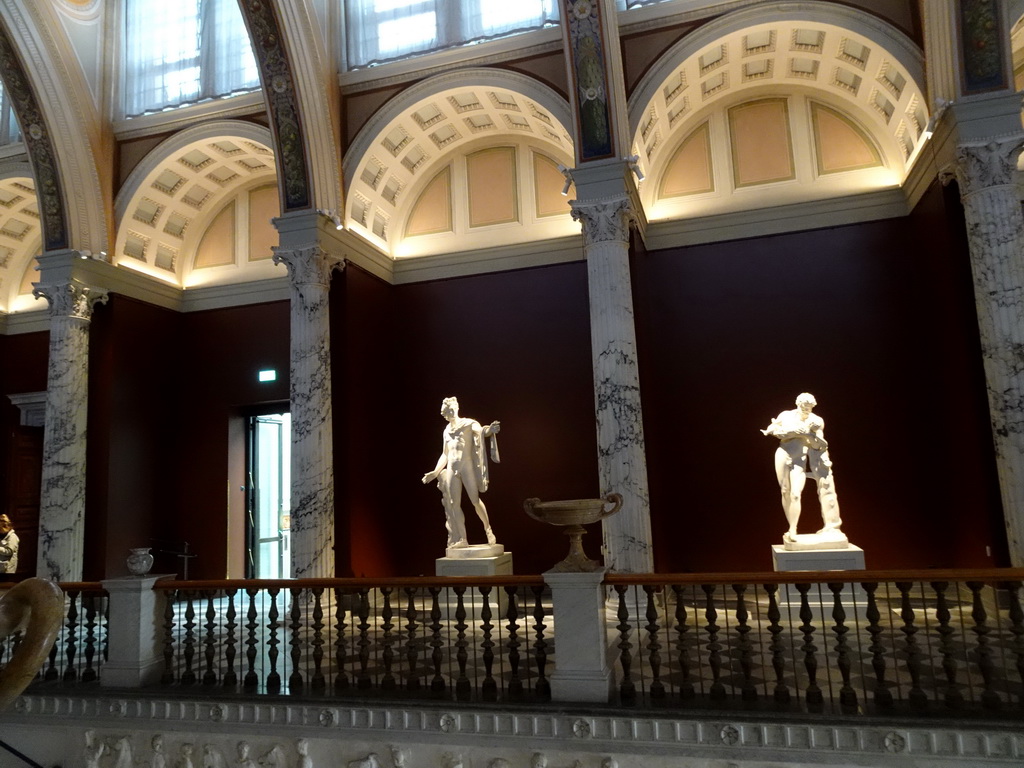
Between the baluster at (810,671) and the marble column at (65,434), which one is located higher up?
the marble column at (65,434)

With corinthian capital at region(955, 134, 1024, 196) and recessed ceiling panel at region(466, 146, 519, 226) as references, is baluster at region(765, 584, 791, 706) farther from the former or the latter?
recessed ceiling panel at region(466, 146, 519, 226)

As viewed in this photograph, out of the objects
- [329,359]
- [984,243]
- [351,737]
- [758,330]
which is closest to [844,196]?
→ [758,330]

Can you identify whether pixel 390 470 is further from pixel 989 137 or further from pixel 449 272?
pixel 989 137

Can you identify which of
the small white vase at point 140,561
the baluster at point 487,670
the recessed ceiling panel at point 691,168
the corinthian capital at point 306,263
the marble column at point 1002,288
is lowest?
the baluster at point 487,670

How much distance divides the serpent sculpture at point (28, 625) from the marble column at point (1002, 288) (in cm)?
875

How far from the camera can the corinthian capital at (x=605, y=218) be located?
31.2 feet

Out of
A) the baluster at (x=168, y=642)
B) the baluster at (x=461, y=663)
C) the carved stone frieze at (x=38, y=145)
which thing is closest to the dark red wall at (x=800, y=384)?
the baluster at (x=461, y=663)

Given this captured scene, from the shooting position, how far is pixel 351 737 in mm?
5801

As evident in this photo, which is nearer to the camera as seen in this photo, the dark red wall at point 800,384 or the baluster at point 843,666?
the baluster at point 843,666

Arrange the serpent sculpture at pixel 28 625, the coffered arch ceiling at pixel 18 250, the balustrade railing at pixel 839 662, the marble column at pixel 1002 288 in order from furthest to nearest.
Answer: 1. the coffered arch ceiling at pixel 18 250
2. the marble column at pixel 1002 288
3. the balustrade railing at pixel 839 662
4. the serpent sculpture at pixel 28 625

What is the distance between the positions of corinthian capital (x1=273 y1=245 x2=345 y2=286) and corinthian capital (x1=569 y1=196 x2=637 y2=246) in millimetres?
3543

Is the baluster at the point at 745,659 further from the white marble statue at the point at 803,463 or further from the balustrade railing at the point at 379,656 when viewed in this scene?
the white marble statue at the point at 803,463

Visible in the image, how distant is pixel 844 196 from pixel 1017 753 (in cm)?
826

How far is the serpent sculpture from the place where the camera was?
6.72ft
